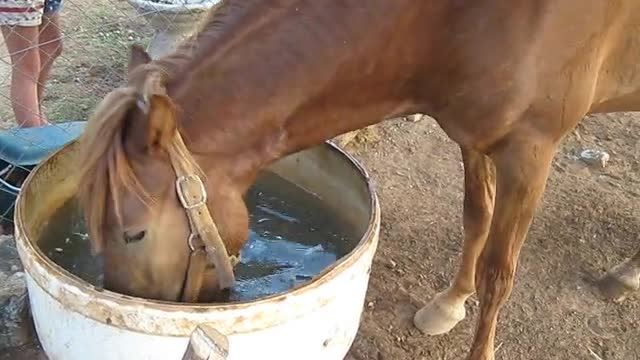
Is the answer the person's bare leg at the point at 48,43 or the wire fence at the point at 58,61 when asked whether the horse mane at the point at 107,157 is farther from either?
the person's bare leg at the point at 48,43

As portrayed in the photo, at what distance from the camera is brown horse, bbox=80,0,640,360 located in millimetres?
1550

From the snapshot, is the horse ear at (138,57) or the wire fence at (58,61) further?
the wire fence at (58,61)

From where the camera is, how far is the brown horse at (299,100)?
5.08 ft

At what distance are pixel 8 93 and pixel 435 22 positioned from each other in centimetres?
217

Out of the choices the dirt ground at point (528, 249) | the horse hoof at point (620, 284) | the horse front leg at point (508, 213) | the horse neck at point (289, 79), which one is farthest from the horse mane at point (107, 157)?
the horse hoof at point (620, 284)

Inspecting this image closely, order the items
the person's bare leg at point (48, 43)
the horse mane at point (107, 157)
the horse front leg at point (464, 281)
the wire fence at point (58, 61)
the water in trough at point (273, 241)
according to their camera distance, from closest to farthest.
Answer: the horse mane at point (107, 157), the water in trough at point (273, 241), the horse front leg at point (464, 281), the wire fence at point (58, 61), the person's bare leg at point (48, 43)

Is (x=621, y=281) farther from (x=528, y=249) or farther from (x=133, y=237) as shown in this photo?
(x=133, y=237)

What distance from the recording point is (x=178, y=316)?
1520mm

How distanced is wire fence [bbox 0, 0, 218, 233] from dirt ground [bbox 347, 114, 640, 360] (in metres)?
1.00

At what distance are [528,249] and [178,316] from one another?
158cm

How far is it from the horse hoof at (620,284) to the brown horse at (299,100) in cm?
81

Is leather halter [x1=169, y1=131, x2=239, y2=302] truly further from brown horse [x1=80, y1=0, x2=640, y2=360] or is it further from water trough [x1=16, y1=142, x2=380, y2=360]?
water trough [x1=16, y1=142, x2=380, y2=360]

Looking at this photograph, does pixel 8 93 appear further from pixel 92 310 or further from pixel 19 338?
pixel 92 310

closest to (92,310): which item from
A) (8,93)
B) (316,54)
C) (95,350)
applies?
(95,350)
